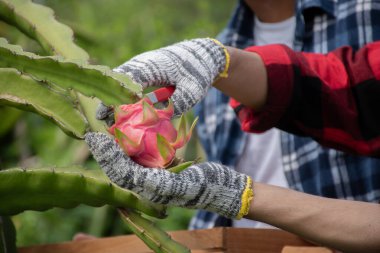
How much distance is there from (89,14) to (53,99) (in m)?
2.93

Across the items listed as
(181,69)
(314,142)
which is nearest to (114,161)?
(181,69)

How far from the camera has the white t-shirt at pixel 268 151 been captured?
2068mm

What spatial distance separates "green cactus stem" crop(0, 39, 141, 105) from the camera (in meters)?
1.17

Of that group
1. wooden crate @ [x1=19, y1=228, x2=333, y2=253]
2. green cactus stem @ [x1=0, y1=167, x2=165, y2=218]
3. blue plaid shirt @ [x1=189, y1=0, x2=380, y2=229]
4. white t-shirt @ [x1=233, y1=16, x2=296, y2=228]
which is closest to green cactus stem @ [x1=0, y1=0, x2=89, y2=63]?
green cactus stem @ [x1=0, y1=167, x2=165, y2=218]

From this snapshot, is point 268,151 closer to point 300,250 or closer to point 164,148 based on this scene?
point 300,250

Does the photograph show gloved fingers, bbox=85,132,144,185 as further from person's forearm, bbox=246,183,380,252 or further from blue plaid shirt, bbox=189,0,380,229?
blue plaid shirt, bbox=189,0,380,229

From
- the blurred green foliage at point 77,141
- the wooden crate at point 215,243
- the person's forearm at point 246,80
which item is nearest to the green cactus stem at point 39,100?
the wooden crate at point 215,243

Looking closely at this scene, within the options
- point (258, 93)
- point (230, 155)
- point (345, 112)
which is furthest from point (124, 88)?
point (230, 155)

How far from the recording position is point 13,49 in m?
1.24

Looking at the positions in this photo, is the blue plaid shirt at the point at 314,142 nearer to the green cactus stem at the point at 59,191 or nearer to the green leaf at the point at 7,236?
the green cactus stem at the point at 59,191

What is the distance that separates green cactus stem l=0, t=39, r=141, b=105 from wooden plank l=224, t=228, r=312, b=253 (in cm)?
36

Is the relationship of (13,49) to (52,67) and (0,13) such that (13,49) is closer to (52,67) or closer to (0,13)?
(52,67)

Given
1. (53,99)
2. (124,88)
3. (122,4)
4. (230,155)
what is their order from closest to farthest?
1. (124,88)
2. (53,99)
3. (230,155)
4. (122,4)

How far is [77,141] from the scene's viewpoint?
10.7 feet
